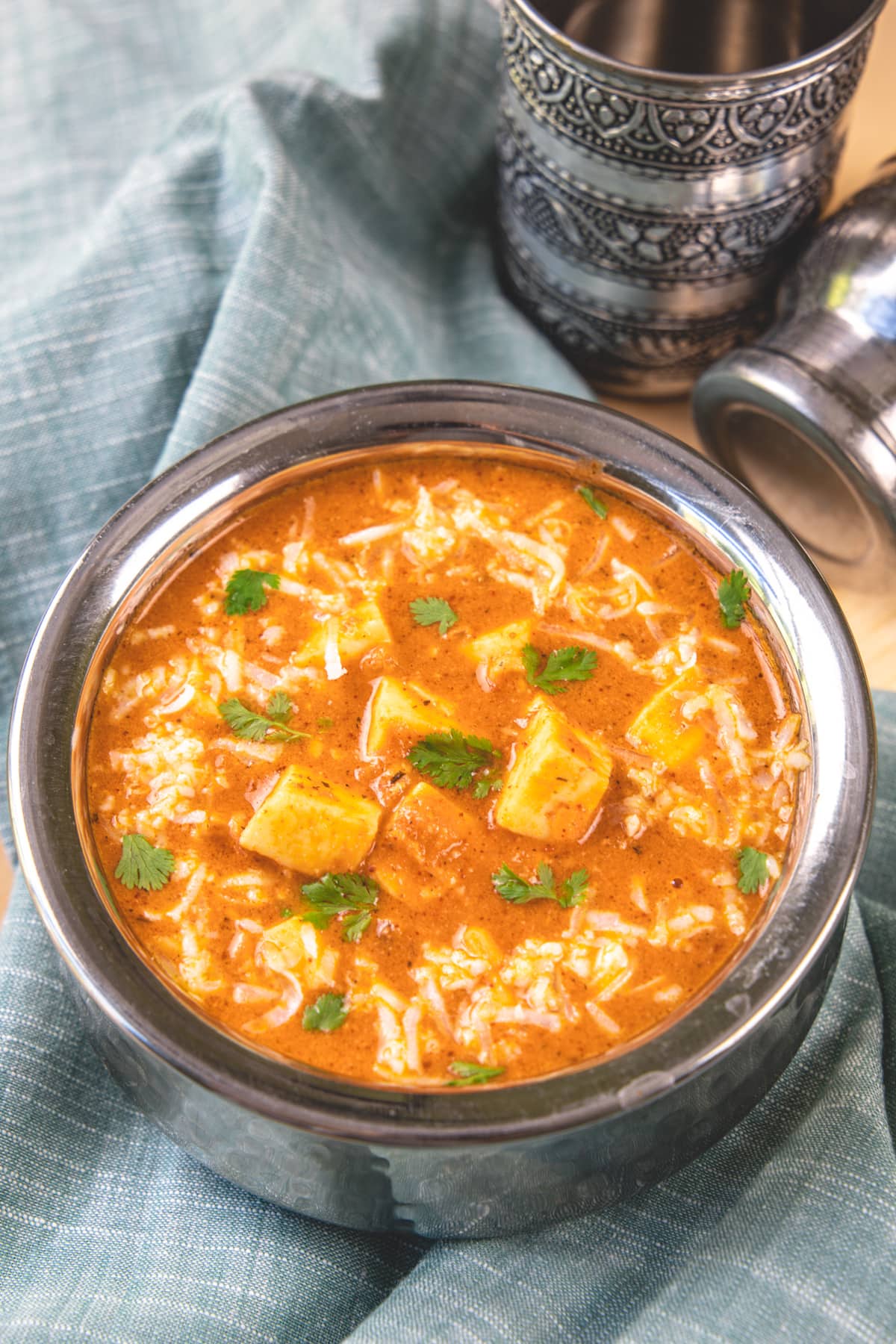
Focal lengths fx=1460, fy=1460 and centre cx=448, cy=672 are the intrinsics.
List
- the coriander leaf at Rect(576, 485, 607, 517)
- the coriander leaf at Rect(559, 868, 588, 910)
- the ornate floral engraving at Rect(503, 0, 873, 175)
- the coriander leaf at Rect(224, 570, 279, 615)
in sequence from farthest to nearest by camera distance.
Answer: the ornate floral engraving at Rect(503, 0, 873, 175)
the coriander leaf at Rect(576, 485, 607, 517)
the coriander leaf at Rect(224, 570, 279, 615)
the coriander leaf at Rect(559, 868, 588, 910)

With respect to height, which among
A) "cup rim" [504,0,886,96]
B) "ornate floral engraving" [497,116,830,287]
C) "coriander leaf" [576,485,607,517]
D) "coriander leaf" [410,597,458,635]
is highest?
"cup rim" [504,0,886,96]

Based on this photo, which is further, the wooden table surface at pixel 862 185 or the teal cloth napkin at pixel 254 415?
the wooden table surface at pixel 862 185

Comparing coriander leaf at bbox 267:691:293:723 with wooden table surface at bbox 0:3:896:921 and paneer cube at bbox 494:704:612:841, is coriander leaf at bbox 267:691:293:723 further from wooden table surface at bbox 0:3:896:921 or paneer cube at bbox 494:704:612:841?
wooden table surface at bbox 0:3:896:921

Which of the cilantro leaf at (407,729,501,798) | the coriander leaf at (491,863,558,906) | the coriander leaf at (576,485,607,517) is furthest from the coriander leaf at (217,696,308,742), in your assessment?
the coriander leaf at (576,485,607,517)

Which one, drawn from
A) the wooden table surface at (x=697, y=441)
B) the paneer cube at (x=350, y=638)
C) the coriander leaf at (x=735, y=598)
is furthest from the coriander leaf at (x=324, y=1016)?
the wooden table surface at (x=697, y=441)

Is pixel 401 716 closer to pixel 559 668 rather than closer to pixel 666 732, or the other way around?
pixel 559 668

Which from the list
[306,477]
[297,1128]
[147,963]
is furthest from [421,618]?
[297,1128]

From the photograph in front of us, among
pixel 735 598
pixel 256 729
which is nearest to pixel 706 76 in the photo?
pixel 735 598

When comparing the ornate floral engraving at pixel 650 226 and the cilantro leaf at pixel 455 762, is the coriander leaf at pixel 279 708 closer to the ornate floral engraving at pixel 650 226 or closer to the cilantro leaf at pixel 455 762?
the cilantro leaf at pixel 455 762
